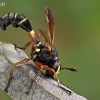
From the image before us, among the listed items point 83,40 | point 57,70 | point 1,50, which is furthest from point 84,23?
point 1,50

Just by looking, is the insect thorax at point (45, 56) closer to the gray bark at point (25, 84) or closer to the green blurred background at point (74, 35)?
the gray bark at point (25, 84)

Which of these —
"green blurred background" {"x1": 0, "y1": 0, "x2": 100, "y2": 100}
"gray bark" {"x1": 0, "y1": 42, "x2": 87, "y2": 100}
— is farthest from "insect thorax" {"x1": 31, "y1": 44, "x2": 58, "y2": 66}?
"green blurred background" {"x1": 0, "y1": 0, "x2": 100, "y2": 100}

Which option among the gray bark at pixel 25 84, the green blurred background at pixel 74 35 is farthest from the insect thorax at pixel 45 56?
the green blurred background at pixel 74 35

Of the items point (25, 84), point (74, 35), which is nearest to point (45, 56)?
point (25, 84)

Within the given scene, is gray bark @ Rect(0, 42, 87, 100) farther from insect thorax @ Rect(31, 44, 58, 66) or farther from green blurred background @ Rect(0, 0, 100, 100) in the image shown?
green blurred background @ Rect(0, 0, 100, 100)

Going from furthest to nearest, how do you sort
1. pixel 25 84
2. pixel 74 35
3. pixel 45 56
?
pixel 74 35, pixel 45 56, pixel 25 84

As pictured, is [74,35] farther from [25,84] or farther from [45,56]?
[25,84]
